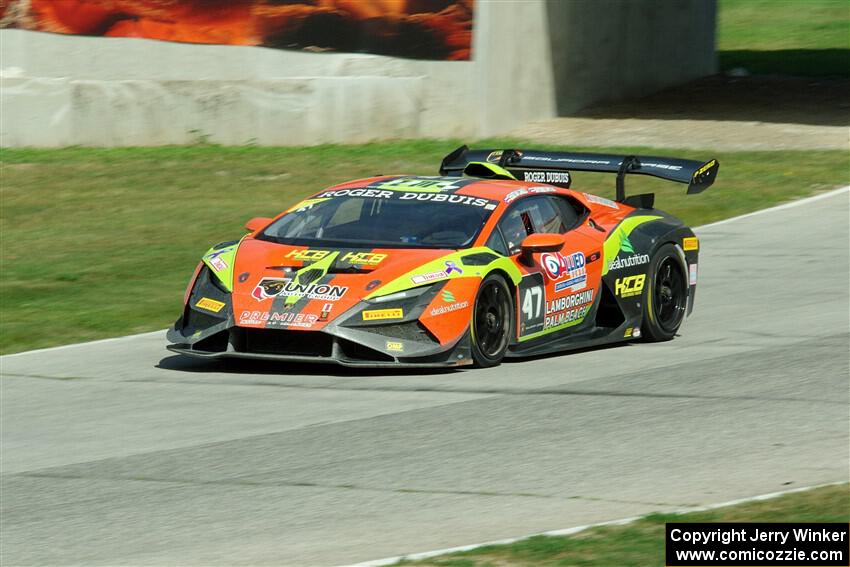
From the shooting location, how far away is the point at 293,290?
408 inches

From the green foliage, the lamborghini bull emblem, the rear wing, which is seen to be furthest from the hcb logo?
the green foliage

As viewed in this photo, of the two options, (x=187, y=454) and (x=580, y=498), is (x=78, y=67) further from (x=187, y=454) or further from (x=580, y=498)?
(x=580, y=498)

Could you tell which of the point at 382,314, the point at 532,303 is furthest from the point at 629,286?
the point at 382,314

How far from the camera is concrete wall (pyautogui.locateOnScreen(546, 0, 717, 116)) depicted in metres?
28.2

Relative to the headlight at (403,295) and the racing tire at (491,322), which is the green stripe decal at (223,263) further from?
the racing tire at (491,322)

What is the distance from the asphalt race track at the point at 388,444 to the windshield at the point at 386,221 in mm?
996

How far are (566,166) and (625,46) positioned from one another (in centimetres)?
1795

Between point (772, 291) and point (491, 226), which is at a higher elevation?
point (491, 226)

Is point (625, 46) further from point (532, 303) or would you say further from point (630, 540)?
point (630, 540)

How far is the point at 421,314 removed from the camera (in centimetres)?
1019

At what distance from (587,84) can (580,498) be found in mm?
22436

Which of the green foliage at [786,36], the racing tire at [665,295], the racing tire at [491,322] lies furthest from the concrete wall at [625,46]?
the racing tire at [491,322]

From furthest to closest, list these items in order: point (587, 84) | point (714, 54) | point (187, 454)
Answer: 1. point (714, 54)
2. point (587, 84)
3. point (187, 454)

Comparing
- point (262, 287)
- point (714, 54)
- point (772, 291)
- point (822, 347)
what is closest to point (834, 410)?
point (822, 347)
